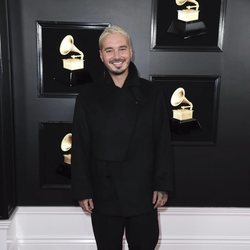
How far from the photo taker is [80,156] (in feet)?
6.04

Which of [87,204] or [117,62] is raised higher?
[117,62]

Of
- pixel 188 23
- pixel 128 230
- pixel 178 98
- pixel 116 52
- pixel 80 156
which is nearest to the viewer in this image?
pixel 116 52

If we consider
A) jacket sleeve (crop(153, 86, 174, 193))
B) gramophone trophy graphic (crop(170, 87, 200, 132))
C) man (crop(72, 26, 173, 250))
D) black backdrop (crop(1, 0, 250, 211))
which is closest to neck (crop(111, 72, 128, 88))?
man (crop(72, 26, 173, 250))

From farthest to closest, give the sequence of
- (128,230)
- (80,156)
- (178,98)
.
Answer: (178,98), (128,230), (80,156)

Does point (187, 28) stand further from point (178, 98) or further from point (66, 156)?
point (66, 156)

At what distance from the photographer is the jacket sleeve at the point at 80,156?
1.83 m

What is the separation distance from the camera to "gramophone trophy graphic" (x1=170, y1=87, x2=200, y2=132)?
233 centimetres

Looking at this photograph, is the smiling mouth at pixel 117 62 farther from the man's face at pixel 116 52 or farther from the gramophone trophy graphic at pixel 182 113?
the gramophone trophy graphic at pixel 182 113

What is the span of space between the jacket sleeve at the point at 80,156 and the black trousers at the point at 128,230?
179mm

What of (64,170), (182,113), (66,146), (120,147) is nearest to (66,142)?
(66,146)

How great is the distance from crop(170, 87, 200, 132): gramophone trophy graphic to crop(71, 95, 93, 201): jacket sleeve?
0.76 m

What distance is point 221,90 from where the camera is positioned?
234 centimetres

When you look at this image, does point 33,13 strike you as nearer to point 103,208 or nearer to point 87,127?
point 87,127

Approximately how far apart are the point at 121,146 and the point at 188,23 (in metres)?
0.98
